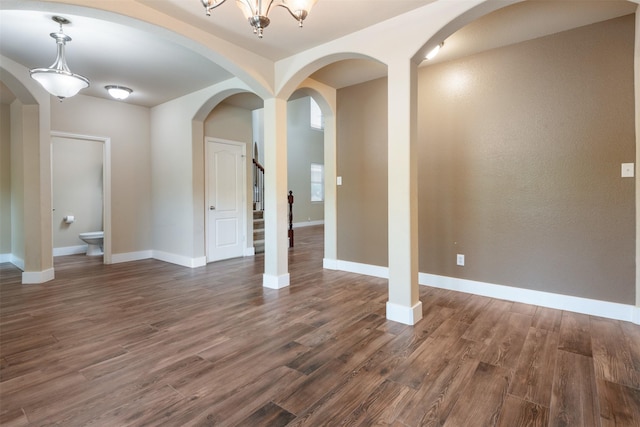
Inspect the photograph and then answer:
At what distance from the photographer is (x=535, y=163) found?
3.18 metres

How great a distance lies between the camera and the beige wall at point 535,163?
2811mm

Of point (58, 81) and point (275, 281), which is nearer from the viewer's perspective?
point (58, 81)

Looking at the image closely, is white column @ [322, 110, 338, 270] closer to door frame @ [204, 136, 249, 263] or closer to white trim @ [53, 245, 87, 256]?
door frame @ [204, 136, 249, 263]

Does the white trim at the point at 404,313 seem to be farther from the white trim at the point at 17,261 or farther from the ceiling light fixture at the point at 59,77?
the white trim at the point at 17,261

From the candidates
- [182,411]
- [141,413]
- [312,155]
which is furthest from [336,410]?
[312,155]

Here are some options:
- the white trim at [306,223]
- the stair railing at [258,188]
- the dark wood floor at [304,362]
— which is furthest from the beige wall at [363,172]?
the white trim at [306,223]

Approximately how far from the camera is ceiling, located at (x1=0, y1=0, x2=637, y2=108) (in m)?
2.53

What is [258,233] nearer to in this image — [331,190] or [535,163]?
[331,190]

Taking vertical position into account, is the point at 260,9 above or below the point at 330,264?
above

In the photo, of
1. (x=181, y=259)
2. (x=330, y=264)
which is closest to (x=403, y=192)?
(x=330, y=264)

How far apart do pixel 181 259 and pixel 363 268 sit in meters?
2.98

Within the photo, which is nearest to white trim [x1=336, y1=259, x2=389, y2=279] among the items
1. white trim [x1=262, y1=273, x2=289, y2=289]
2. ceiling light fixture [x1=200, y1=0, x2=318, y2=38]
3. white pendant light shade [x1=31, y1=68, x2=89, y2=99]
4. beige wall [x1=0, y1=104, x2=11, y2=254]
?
white trim [x1=262, y1=273, x2=289, y2=289]

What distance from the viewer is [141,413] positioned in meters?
1.61

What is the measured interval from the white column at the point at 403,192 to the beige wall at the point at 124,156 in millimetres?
4732
